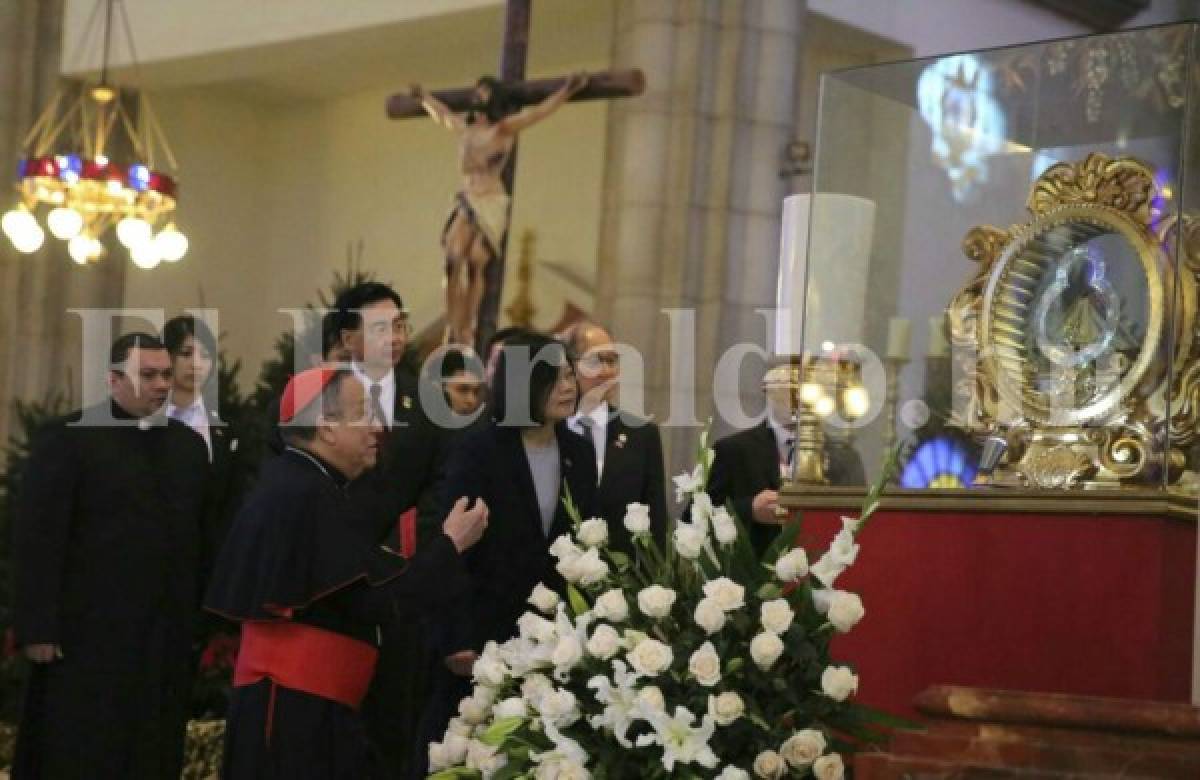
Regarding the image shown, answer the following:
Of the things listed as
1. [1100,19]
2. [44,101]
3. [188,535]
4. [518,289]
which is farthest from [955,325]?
[44,101]

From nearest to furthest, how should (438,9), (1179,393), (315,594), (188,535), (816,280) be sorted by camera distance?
(1179,393) → (315,594) → (816,280) → (188,535) → (438,9)

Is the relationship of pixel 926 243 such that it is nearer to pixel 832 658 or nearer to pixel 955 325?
pixel 955 325

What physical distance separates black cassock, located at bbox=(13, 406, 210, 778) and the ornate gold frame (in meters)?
3.13

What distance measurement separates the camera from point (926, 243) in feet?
19.0

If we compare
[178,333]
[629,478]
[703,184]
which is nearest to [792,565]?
[629,478]

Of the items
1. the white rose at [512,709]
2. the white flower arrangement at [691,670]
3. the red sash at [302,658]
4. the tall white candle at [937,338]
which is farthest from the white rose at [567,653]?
the tall white candle at [937,338]

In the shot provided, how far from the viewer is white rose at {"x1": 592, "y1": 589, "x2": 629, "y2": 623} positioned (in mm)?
4824

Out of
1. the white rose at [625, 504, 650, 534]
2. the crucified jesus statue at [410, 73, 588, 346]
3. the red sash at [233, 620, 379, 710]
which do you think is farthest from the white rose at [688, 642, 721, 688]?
the crucified jesus statue at [410, 73, 588, 346]

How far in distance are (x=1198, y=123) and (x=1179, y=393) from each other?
0.63 metres

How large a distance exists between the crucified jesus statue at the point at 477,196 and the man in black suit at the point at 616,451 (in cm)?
457

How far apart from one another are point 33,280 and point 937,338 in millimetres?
13744

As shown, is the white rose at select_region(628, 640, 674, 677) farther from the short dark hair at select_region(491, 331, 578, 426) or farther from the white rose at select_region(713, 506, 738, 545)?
the short dark hair at select_region(491, 331, 578, 426)

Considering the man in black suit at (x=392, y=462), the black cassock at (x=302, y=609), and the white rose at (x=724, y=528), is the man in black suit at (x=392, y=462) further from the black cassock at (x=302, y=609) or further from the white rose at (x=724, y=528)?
the white rose at (x=724, y=528)

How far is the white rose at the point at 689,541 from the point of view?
16.0 ft
